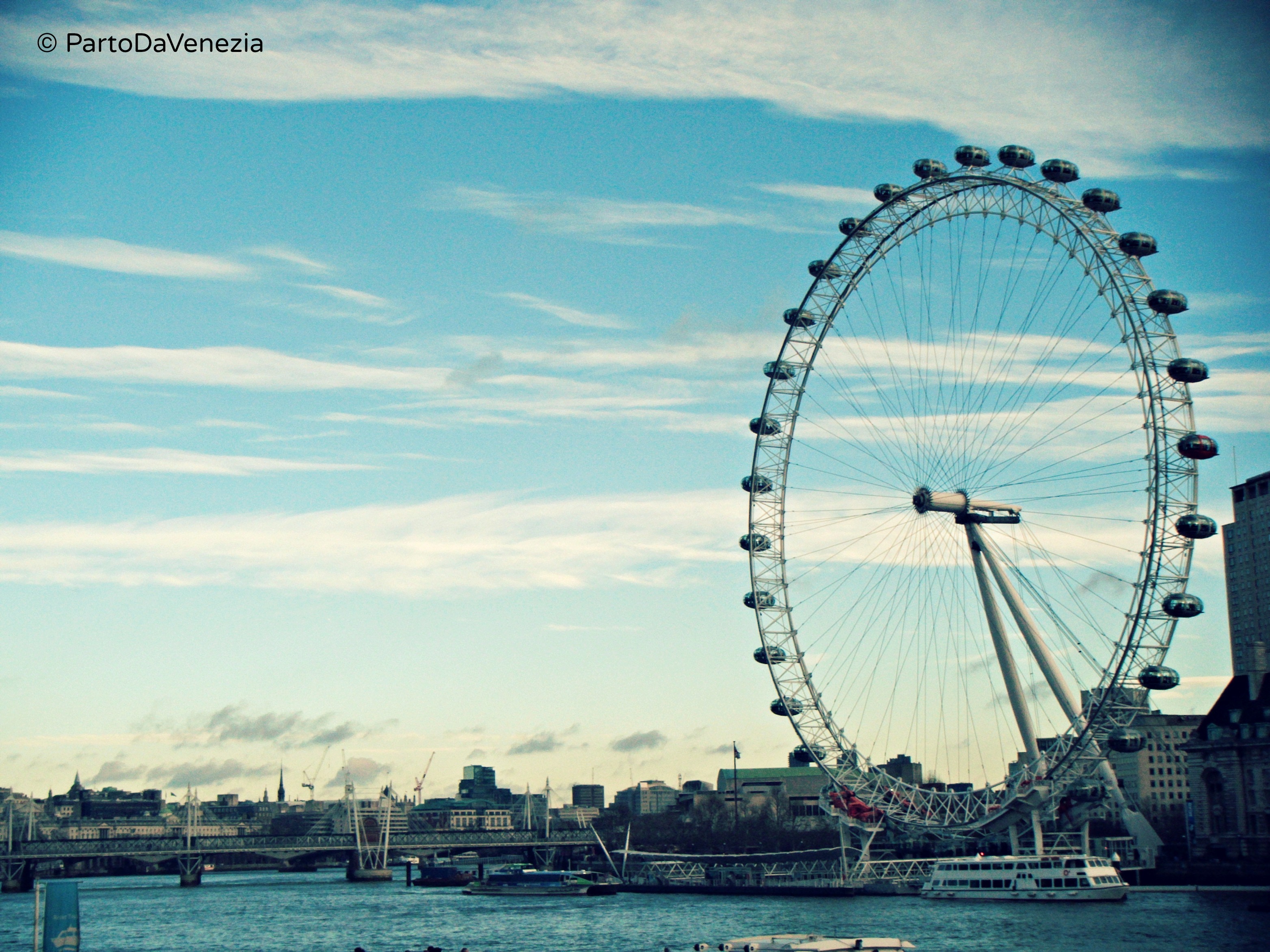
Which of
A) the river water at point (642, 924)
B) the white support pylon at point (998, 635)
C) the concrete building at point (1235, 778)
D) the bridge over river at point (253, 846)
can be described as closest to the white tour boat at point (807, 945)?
the river water at point (642, 924)

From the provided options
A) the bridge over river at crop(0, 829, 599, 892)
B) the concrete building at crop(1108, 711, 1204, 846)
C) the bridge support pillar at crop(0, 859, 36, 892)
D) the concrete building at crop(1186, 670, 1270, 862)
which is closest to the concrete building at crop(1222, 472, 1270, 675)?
the concrete building at crop(1108, 711, 1204, 846)

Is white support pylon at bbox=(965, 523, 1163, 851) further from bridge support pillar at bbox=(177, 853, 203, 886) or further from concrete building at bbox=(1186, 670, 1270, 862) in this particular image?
bridge support pillar at bbox=(177, 853, 203, 886)

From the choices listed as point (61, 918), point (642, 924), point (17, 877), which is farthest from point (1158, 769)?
point (61, 918)

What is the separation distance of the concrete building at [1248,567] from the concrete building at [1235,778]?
4772 centimetres

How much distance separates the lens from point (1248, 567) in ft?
562

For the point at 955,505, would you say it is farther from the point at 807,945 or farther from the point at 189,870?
the point at 189,870

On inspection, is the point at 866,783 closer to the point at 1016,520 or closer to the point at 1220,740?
the point at 1016,520

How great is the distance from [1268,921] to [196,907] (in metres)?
85.3

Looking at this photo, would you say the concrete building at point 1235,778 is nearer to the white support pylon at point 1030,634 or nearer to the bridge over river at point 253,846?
the white support pylon at point 1030,634

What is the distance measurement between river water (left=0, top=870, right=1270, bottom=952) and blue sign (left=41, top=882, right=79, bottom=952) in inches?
1417

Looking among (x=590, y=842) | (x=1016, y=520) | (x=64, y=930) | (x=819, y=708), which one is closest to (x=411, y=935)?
(x=819, y=708)

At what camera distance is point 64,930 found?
114 feet

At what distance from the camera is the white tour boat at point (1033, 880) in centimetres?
8400

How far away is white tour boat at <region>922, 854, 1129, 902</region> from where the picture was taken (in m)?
84.0
